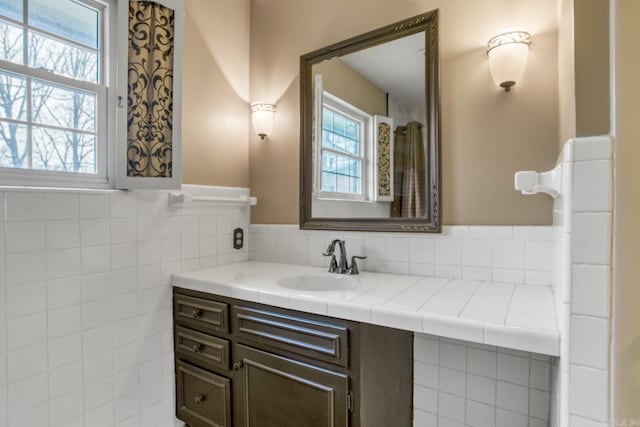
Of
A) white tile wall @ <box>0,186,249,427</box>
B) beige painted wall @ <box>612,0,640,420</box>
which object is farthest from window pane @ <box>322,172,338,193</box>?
beige painted wall @ <box>612,0,640,420</box>

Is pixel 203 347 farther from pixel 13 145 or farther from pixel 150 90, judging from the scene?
pixel 150 90

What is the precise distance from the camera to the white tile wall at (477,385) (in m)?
1.31

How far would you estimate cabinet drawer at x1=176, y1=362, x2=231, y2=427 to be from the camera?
1535 millimetres

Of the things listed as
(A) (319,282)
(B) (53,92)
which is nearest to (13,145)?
(B) (53,92)

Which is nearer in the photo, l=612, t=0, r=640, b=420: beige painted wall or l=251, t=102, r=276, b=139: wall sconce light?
l=612, t=0, r=640, b=420: beige painted wall

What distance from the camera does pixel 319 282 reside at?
1.79 meters

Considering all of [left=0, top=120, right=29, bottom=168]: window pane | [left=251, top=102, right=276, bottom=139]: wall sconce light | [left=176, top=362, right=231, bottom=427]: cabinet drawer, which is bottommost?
[left=176, top=362, right=231, bottom=427]: cabinet drawer

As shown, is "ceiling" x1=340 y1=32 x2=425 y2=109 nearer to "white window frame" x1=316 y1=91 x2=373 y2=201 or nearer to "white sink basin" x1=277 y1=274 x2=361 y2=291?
"white window frame" x1=316 y1=91 x2=373 y2=201

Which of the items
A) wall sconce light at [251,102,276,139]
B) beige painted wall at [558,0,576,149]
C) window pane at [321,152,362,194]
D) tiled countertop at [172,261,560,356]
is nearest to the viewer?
beige painted wall at [558,0,576,149]

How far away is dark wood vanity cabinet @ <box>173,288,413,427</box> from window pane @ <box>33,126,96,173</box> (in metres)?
0.79

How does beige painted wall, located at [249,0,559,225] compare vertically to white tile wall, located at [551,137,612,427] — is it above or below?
above

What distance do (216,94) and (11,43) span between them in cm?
95

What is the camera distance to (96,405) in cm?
151

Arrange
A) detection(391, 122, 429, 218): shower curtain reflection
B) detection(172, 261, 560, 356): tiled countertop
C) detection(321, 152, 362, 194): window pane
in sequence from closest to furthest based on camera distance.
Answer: detection(172, 261, 560, 356): tiled countertop < detection(391, 122, 429, 218): shower curtain reflection < detection(321, 152, 362, 194): window pane
